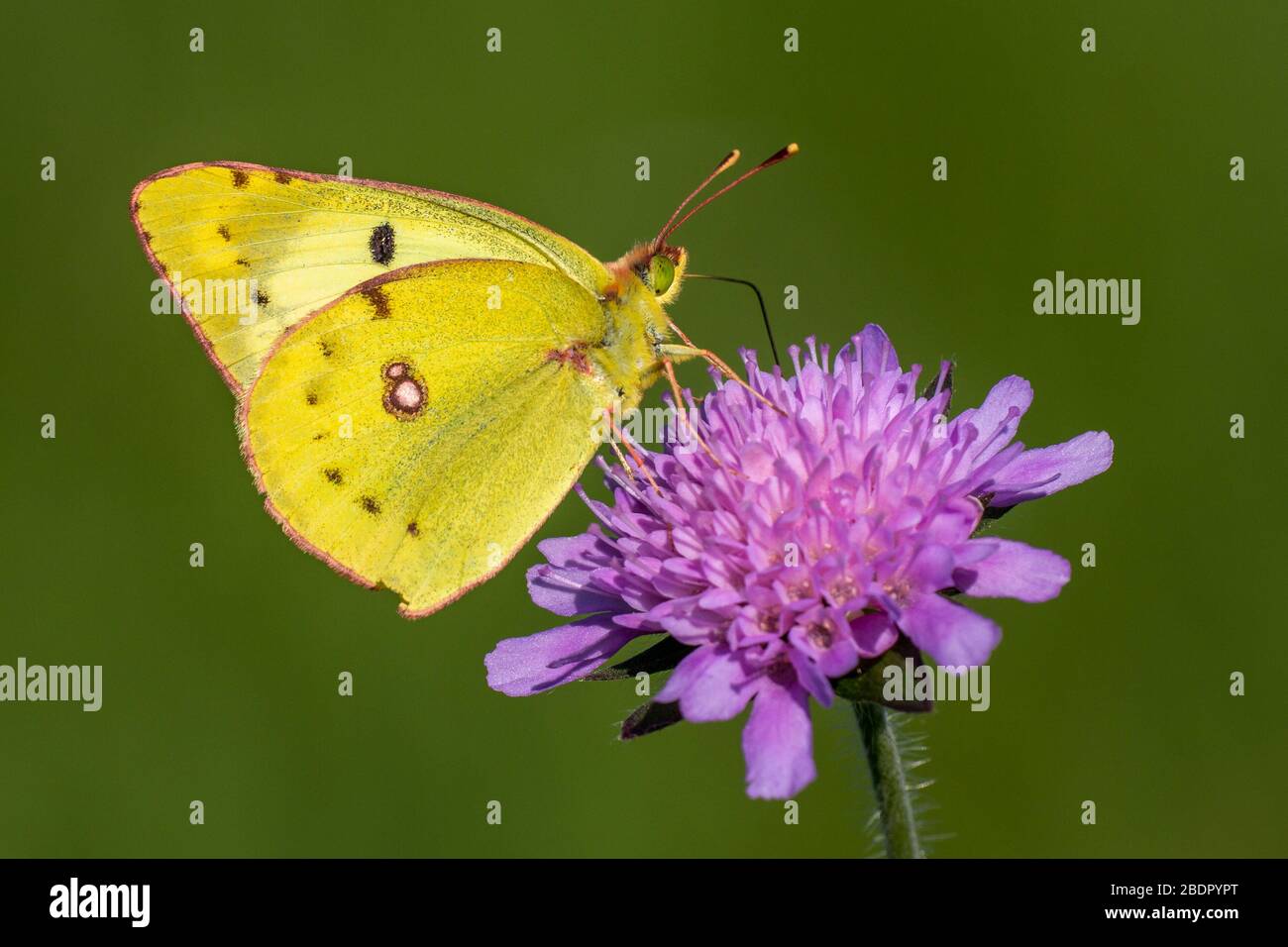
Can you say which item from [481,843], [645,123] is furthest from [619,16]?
[481,843]

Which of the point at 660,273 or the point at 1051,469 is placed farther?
the point at 660,273

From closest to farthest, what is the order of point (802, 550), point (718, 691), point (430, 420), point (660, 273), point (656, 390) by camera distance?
point (718, 691) < point (802, 550) < point (430, 420) < point (660, 273) < point (656, 390)

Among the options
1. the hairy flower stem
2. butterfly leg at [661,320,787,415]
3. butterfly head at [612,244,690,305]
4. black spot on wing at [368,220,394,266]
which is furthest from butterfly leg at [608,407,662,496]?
black spot on wing at [368,220,394,266]

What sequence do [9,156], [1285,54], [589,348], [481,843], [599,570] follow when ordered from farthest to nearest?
[9,156] → [1285,54] → [481,843] → [589,348] → [599,570]

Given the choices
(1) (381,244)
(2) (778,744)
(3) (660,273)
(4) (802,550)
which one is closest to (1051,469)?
(4) (802,550)

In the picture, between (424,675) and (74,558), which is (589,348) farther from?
(74,558)

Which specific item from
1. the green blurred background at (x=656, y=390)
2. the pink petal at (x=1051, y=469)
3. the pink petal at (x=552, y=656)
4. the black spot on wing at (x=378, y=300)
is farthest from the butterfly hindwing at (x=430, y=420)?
the green blurred background at (x=656, y=390)

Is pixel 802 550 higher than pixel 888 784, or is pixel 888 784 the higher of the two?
pixel 802 550

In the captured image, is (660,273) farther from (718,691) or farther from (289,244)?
(718,691)
